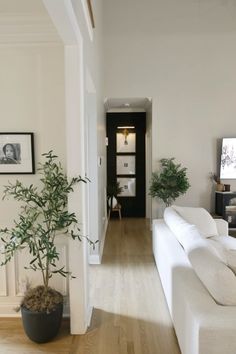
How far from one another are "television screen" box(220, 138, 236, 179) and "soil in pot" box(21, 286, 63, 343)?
438 cm

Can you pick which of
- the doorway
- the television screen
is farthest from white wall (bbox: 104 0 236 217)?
the doorway

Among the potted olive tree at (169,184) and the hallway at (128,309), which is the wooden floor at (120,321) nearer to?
the hallway at (128,309)

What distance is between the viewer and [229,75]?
5.55 m

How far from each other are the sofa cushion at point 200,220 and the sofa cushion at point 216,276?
166 centimetres

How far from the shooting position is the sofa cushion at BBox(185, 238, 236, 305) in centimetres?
170

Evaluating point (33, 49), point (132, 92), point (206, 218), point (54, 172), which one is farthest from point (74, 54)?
point (132, 92)

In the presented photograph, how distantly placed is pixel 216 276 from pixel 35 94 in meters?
2.13

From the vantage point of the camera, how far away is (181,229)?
2863 millimetres

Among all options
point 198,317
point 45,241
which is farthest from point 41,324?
point 198,317

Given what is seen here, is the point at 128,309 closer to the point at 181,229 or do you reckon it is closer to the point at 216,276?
the point at 181,229

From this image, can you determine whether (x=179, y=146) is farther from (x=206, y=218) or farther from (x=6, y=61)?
(x=6, y=61)

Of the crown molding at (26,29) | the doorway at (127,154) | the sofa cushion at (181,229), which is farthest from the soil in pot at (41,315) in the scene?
the doorway at (127,154)

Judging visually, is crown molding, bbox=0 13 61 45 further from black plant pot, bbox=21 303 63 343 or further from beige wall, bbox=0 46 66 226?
black plant pot, bbox=21 303 63 343

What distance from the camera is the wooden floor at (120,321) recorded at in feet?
7.29
